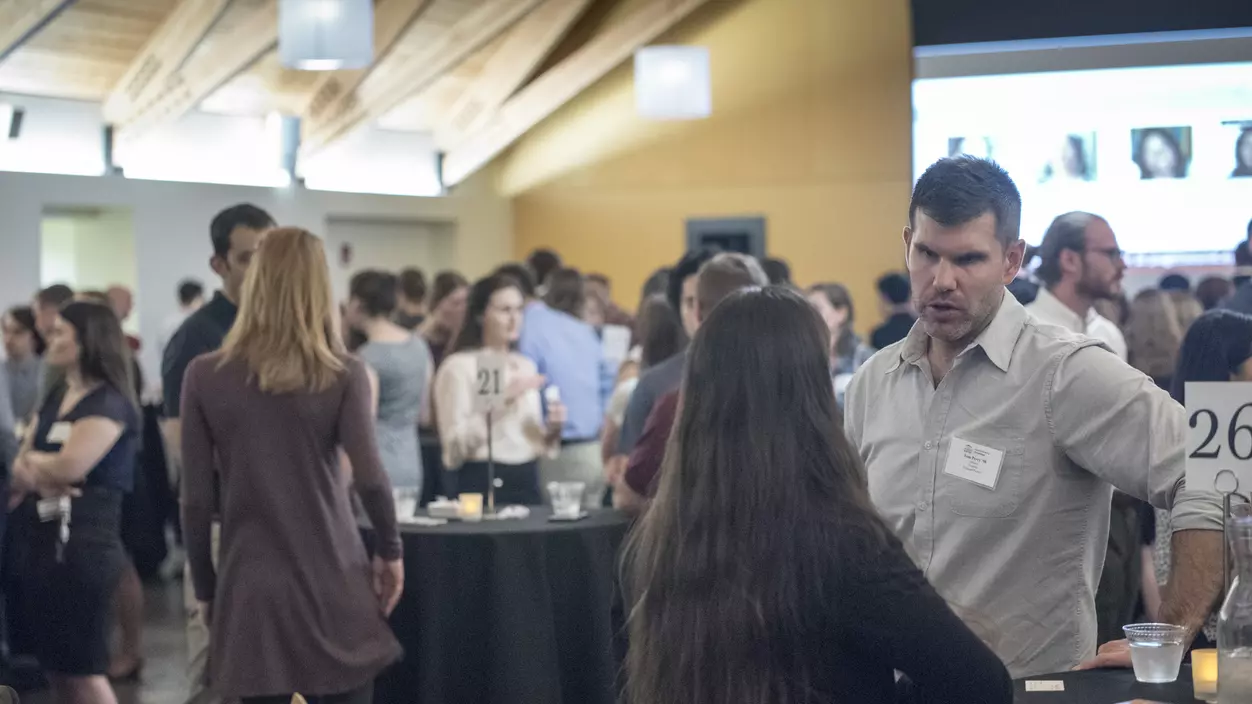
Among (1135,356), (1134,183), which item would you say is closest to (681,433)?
(1135,356)

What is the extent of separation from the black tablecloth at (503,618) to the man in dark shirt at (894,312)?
4244mm

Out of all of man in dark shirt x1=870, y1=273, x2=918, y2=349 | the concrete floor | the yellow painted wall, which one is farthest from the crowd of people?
the yellow painted wall

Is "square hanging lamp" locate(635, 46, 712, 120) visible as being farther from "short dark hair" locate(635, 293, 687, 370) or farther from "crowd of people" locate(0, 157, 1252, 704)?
"short dark hair" locate(635, 293, 687, 370)

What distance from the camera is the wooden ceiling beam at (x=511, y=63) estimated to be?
1170cm

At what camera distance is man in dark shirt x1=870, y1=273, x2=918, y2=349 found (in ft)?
26.5

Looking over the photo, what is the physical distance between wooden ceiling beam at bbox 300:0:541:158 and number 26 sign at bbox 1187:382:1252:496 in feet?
29.2

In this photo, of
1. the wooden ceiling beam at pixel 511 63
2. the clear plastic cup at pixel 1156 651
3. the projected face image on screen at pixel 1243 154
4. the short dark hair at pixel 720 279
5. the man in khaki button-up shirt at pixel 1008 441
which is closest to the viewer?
the clear plastic cup at pixel 1156 651

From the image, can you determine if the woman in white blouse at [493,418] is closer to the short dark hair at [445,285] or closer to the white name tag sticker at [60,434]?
the white name tag sticker at [60,434]

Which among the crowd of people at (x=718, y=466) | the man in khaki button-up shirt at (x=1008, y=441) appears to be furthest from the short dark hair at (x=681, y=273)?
the man in khaki button-up shirt at (x=1008, y=441)

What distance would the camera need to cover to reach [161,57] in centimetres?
935

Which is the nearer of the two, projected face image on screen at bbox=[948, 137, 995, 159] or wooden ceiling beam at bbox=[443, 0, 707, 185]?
projected face image on screen at bbox=[948, 137, 995, 159]

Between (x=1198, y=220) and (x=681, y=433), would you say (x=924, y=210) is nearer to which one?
(x=681, y=433)

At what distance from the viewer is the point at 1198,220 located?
677 centimetres

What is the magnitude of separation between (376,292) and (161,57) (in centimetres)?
489
